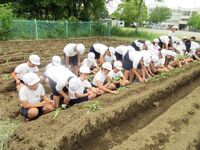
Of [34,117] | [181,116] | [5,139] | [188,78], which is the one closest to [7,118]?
[34,117]

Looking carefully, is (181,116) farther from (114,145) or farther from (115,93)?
(114,145)

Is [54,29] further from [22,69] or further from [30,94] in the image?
[30,94]

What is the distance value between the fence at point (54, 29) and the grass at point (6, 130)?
12764mm

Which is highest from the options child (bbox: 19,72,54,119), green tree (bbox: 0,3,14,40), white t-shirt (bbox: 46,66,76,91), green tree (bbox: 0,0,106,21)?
green tree (bbox: 0,0,106,21)

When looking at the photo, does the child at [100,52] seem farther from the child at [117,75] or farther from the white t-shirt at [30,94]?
the white t-shirt at [30,94]

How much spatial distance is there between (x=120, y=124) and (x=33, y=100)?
1.86 m

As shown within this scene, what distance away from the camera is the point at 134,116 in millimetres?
6168

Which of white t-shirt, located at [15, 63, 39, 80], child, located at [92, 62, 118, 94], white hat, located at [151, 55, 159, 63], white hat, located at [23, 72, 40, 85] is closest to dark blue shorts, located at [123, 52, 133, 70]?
white hat, located at [151, 55, 159, 63]

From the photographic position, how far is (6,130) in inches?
188

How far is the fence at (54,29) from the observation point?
17.7 meters

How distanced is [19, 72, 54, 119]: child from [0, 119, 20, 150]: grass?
31 cm

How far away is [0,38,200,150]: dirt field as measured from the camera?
4.36 metres

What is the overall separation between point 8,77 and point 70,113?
3883 millimetres

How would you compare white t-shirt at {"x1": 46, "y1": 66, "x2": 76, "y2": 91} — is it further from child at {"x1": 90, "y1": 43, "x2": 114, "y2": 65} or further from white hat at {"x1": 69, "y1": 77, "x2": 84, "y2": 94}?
child at {"x1": 90, "y1": 43, "x2": 114, "y2": 65}
